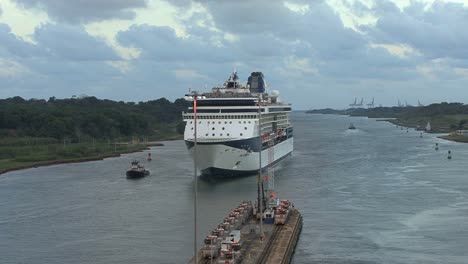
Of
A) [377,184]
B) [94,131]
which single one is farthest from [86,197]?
[94,131]

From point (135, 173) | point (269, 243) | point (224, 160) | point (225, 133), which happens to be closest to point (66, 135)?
point (135, 173)

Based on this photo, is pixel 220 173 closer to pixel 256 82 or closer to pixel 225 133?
pixel 225 133

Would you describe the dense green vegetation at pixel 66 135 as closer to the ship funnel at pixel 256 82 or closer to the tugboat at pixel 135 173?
the tugboat at pixel 135 173

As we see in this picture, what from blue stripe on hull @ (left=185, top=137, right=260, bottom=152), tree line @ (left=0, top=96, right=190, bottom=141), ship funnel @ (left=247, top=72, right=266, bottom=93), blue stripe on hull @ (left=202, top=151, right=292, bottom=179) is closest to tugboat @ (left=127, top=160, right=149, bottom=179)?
blue stripe on hull @ (left=185, top=137, right=260, bottom=152)

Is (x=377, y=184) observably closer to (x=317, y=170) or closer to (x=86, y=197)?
(x=317, y=170)

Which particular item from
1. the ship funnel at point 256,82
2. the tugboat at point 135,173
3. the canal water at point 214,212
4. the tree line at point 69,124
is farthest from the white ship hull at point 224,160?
the tree line at point 69,124
